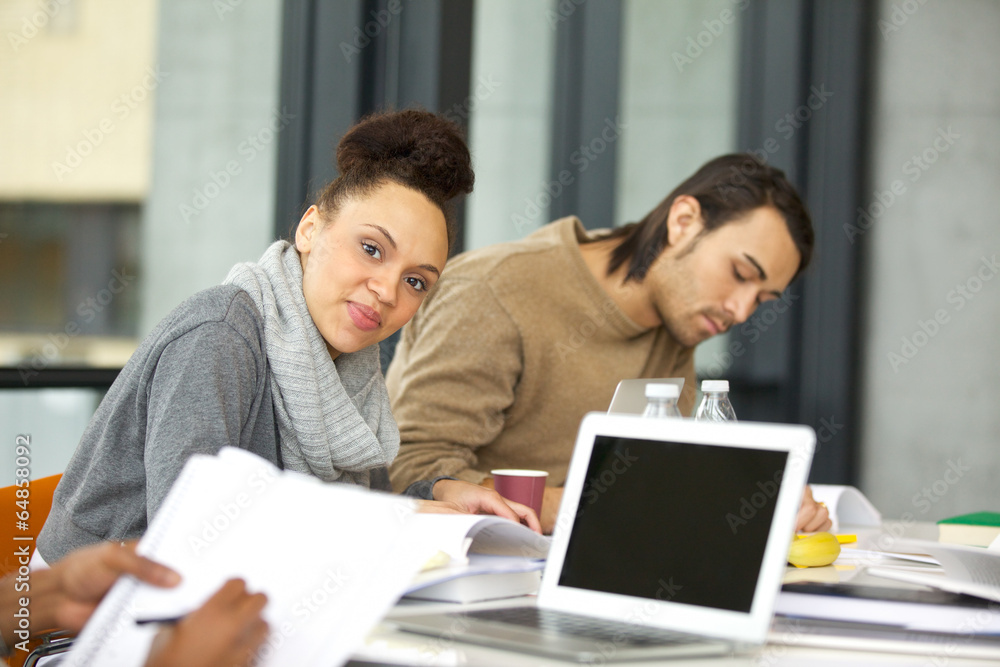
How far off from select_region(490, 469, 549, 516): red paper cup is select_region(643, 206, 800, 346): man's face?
0.90m

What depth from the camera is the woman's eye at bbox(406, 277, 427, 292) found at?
1.29 meters

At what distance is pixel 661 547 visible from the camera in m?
0.82

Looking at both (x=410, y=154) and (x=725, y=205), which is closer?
(x=410, y=154)

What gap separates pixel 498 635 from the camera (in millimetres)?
745

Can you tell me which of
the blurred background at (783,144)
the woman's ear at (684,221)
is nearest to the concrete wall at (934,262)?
the blurred background at (783,144)

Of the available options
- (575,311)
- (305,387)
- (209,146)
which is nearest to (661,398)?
(305,387)

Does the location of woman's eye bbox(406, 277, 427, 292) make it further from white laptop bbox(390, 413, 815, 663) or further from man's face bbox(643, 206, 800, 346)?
man's face bbox(643, 206, 800, 346)

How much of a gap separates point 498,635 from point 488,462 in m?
1.19

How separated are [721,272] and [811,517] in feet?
2.63

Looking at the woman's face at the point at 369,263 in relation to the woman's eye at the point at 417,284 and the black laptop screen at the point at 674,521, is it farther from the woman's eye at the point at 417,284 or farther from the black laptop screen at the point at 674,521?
the black laptop screen at the point at 674,521

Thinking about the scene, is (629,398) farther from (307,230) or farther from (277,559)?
(277,559)

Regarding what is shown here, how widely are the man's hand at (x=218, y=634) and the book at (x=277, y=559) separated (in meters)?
0.01

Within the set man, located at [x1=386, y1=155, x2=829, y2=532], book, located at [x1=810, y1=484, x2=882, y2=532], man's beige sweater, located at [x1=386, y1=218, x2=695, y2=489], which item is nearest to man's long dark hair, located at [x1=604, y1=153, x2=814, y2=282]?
man, located at [x1=386, y1=155, x2=829, y2=532]

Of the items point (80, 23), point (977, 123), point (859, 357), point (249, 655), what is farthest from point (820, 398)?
point (249, 655)
